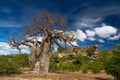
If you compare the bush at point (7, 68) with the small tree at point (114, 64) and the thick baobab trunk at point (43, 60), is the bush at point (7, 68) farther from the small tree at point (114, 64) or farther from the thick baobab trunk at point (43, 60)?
the small tree at point (114, 64)

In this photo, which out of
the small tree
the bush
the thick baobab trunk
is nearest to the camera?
the small tree

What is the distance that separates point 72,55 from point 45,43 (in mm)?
34982

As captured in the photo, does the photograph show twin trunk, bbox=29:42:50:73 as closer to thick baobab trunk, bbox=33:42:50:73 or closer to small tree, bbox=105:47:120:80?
thick baobab trunk, bbox=33:42:50:73

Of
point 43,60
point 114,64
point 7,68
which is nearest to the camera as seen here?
point 114,64

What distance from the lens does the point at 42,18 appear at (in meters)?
25.2

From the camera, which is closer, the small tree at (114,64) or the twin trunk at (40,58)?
the small tree at (114,64)

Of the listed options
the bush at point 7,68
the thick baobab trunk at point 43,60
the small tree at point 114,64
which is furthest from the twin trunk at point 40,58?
the small tree at point 114,64

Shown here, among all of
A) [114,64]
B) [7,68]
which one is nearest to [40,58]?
[7,68]

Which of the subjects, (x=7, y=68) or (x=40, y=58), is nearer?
(x=7, y=68)

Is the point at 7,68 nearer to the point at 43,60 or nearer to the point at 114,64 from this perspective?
the point at 43,60

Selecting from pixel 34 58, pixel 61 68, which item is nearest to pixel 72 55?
pixel 61 68

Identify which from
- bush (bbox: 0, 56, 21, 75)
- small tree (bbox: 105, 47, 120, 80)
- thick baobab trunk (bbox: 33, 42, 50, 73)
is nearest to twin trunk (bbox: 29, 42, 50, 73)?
thick baobab trunk (bbox: 33, 42, 50, 73)

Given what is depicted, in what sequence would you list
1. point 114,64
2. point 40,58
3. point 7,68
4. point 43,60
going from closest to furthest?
point 114,64, point 7,68, point 43,60, point 40,58

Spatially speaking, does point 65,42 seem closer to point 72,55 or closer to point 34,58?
point 34,58
